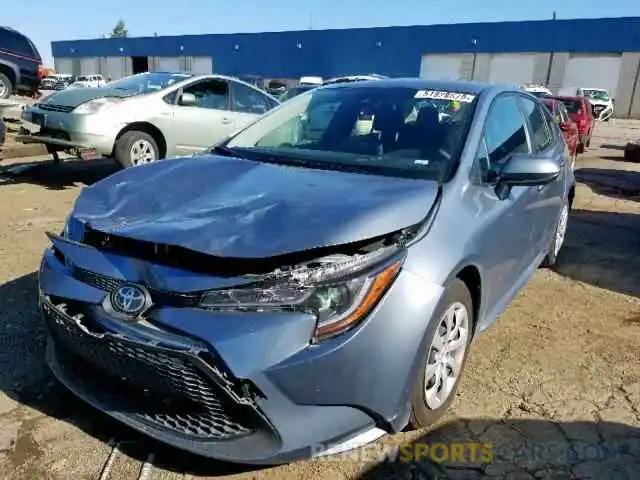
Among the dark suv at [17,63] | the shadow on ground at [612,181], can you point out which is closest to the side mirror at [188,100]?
the shadow on ground at [612,181]

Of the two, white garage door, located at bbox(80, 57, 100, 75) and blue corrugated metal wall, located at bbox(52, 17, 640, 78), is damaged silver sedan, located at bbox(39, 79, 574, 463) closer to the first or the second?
blue corrugated metal wall, located at bbox(52, 17, 640, 78)

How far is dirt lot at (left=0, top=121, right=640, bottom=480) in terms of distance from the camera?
7.70 ft

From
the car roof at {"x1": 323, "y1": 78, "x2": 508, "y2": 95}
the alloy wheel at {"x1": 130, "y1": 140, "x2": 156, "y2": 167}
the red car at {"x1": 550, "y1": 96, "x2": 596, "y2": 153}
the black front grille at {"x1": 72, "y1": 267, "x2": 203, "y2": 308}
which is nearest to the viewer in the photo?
the black front grille at {"x1": 72, "y1": 267, "x2": 203, "y2": 308}

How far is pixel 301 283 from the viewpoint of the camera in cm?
203

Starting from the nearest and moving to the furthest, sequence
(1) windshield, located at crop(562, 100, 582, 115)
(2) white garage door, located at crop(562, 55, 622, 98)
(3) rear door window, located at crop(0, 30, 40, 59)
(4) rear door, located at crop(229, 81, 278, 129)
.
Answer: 1. (4) rear door, located at crop(229, 81, 278, 129)
2. (3) rear door window, located at crop(0, 30, 40, 59)
3. (1) windshield, located at crop(562, 100, 582, 115)
4. (2) white garage door, located at crop(562, 55, 622, 98)

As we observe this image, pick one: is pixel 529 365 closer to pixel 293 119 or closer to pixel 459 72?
pixel 293 119

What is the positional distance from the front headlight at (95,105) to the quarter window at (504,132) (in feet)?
17.2

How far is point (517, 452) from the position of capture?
8.23ft

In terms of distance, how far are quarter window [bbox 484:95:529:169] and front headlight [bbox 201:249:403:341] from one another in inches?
54.1

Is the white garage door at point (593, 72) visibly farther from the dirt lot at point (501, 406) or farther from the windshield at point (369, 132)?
the windshield at point (369, 132)

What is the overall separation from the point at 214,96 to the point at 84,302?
6554 mm

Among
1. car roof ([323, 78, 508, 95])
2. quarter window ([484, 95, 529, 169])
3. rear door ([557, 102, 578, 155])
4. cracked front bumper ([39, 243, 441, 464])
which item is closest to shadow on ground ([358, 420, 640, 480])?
cracked front bumper ([39, 243, 441, 464])

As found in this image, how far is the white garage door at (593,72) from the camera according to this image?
39.7 metres

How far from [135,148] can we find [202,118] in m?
1.08
